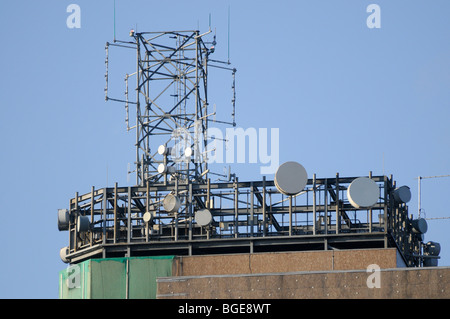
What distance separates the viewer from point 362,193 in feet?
282

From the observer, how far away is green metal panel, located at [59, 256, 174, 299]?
3376 inches

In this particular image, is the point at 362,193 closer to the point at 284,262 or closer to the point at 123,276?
the point at 284,262

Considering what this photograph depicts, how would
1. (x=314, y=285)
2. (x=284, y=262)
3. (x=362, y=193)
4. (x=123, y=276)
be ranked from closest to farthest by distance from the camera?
(x=314, y=285), (x=284, y=262), (x=362, y=193), (x=123, y=276)

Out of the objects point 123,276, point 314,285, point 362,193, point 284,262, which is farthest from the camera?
point 123,276

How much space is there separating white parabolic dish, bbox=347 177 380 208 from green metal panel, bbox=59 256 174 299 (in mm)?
12060

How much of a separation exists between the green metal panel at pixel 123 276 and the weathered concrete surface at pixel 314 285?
6.82m

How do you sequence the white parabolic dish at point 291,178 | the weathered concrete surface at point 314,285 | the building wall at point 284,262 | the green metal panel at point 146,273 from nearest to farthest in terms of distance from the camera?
the weathered concrete surface at point 314,285 → the building wall at point 284,262 → the green metal panel at point 146,273 → the white parabolic dish at point 291,178

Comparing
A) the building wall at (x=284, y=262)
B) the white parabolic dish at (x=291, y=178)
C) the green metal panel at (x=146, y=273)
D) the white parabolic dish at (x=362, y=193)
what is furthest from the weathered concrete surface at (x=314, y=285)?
the white parabolic dish at (x=362, y=193)

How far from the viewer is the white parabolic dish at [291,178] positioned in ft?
283

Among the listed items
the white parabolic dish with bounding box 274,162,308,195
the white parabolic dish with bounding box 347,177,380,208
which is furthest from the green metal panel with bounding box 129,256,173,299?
the white parabolic dish with bounding box 347,177,380,208

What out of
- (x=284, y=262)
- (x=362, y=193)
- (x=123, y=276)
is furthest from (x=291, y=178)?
(x=123, y=276)

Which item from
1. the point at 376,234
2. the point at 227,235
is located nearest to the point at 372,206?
the point at 376,234

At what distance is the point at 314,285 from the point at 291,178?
11446 millimetres

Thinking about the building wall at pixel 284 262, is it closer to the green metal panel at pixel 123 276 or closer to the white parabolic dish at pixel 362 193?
the green metal panel at pixel 123 276
